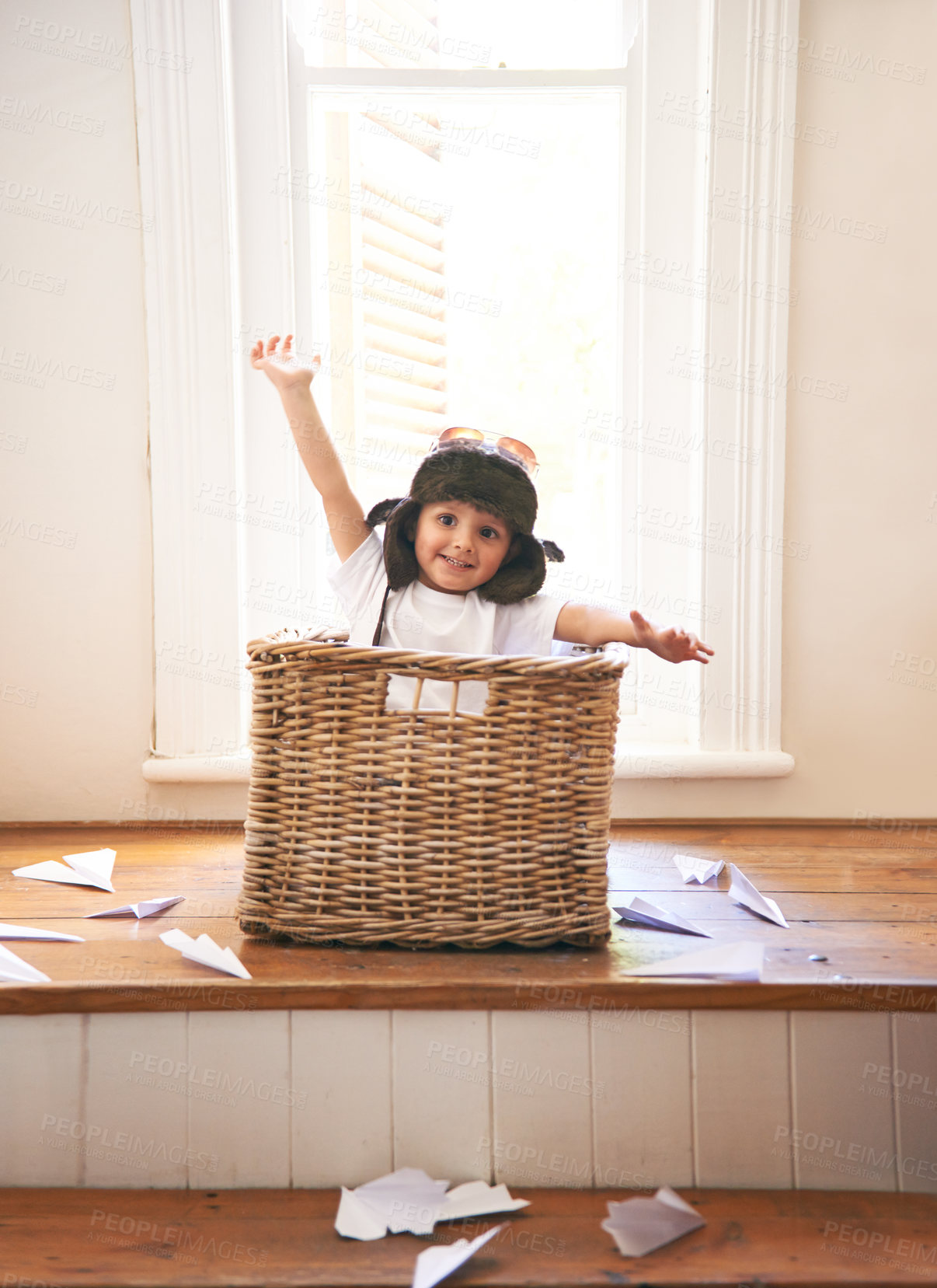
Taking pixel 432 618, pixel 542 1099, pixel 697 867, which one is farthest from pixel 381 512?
pixel 542 1099

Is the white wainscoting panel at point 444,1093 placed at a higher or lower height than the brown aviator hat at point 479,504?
lower

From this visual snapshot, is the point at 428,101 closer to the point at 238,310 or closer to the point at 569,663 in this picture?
Answer: the point at 238,310

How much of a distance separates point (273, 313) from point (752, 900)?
1.36 m

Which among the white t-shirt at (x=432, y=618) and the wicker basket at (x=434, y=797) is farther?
the white t-shirt at (x=432, y=618)

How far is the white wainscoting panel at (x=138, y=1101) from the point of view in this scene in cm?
107

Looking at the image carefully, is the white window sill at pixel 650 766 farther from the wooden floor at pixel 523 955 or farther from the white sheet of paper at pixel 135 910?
the white sheet of paper at pixel 135 910

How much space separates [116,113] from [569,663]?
4.81 feet

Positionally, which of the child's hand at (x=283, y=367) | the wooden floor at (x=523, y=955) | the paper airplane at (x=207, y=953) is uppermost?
the child's hand at (x=283, y=367)

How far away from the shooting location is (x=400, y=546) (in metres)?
1.46

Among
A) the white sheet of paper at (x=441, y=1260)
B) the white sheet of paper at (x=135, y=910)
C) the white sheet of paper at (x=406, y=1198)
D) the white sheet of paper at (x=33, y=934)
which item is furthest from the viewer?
the white sheet of paper at (x=135, y=910)

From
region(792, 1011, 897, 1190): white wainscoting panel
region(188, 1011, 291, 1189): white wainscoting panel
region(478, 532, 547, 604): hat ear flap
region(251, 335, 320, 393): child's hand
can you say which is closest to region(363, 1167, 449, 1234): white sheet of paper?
region(188, 1011, 291, 1189): white wainscoting panel

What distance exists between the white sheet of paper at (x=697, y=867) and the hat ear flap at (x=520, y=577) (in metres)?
0.50

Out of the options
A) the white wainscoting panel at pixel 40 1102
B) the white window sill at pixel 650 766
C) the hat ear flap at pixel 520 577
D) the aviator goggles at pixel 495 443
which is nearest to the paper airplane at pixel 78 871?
the white window sill at pixel 650 766

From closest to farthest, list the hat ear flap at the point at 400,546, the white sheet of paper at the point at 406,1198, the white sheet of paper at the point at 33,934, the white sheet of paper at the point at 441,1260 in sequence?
the white sheet of paper at the point at 441,1260, the white sheet of paper at the point at 406,1198, the white sheet of paper at the point at 33,934, the hat ear flap at the point at 400,546
